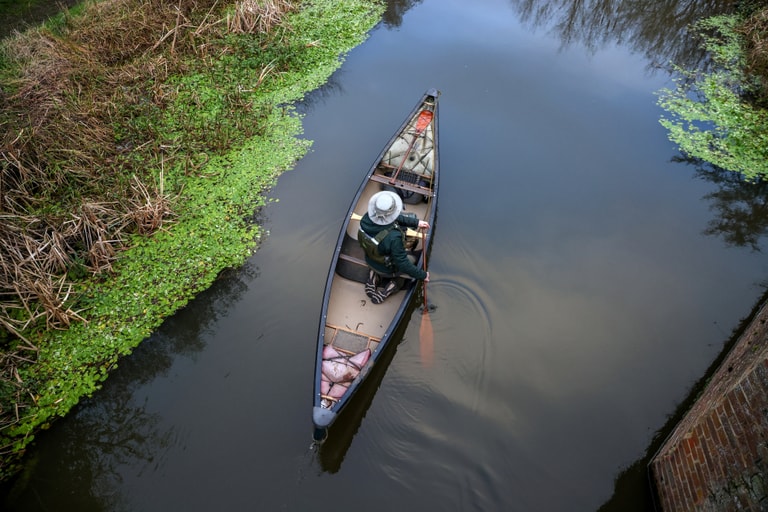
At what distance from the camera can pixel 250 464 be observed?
477cm

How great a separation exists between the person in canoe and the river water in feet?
3.49

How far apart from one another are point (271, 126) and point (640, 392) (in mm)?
8314

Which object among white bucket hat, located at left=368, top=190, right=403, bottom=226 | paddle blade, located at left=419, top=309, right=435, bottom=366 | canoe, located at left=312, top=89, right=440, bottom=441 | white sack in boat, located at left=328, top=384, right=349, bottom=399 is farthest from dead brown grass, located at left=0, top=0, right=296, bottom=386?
paddle blade, located at left=419, top=309, right=435, bottom=366

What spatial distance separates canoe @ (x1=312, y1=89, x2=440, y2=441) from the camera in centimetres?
487

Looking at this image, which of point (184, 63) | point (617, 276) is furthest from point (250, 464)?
point (184, 63)

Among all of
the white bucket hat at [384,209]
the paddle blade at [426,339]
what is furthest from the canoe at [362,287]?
the white bucket hat at [384,209]

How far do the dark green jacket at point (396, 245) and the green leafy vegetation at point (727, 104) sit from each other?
22.3 feet

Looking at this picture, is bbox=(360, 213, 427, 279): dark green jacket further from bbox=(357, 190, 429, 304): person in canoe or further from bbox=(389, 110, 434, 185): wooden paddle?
bbox=(389, 110, 434, 185): wooden paddle

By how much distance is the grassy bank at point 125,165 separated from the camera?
5613mm

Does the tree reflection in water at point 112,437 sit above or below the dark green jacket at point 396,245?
below

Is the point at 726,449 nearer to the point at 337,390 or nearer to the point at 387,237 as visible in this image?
the point at 337,390

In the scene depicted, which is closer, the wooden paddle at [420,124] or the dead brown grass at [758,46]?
the wooden paddle at [420,124]

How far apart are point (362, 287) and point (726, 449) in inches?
168

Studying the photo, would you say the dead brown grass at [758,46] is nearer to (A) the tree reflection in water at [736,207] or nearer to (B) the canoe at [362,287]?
(A) the tree reflection in water at [736,207]
